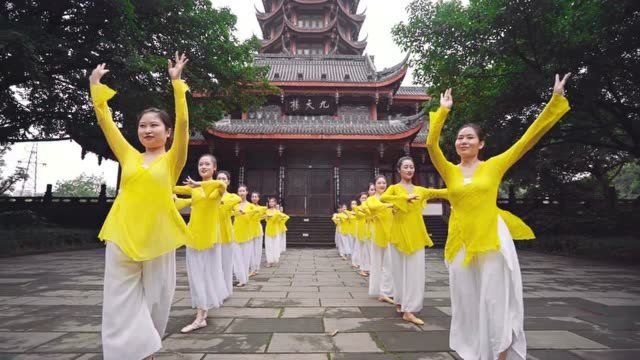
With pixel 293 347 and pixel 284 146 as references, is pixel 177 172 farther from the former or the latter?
pixel 284 146

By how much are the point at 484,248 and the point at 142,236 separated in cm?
213

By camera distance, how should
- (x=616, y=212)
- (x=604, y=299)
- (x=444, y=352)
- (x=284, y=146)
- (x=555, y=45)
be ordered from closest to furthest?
(x=444, y=352)
(x=604, y=299)
(x=555, y=45)
(x=616, y=212)
(x=284, y=146)

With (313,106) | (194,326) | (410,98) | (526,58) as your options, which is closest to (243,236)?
(194,326)

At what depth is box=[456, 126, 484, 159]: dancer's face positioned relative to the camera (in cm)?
264

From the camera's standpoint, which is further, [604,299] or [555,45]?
[555,45]

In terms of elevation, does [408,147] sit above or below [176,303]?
above

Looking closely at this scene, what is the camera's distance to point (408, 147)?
16922 millimetres

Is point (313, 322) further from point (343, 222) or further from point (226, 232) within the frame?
point (343, 222)

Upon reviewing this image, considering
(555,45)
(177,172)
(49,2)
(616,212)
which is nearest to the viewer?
(177,172)

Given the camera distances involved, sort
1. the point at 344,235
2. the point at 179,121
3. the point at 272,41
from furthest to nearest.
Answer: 1. the point at 272,41
2. the point at 344,235
3. the point at 179,121

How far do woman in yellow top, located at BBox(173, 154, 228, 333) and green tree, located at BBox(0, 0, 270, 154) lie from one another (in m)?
5.95

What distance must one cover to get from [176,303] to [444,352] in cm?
335

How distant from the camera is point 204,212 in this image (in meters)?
3.94

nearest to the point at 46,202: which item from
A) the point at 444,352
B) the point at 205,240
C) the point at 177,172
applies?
the point at 205,240
